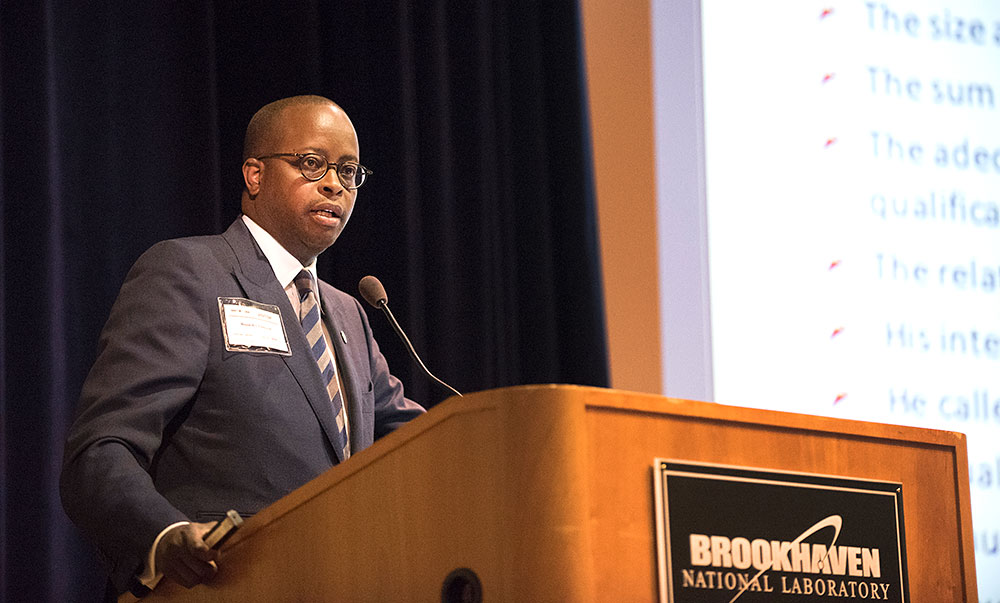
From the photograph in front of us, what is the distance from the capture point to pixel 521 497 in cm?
123

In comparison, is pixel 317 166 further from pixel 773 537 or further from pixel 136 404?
pixel 773 537

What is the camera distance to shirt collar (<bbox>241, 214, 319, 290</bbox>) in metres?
2.22

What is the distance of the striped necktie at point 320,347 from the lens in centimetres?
210

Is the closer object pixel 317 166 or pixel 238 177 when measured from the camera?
pixel 317 166

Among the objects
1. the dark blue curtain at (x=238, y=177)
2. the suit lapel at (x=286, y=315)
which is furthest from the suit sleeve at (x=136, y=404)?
the dark blue curtain at (x=238, y=177)

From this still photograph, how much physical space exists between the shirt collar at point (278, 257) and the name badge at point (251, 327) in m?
0.17

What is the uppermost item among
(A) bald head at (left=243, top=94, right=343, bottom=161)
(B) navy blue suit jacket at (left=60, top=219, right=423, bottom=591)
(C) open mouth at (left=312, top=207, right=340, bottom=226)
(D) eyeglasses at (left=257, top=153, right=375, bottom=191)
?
(A) bald head at (left=243, top=94, right=343, bottom=161)

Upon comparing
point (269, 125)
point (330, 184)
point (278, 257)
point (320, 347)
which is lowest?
point (320, 347)

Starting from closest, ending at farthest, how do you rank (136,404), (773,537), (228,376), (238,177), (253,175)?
(773,537) < (136,404) < (228,376) < (253,175) < (238,177)

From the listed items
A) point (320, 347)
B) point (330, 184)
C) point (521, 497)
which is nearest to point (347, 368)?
point (320, 347)

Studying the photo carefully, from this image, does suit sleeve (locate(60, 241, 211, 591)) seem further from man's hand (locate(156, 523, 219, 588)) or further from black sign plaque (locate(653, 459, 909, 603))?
black sign plaque (locate(653, 459, 909, 603))

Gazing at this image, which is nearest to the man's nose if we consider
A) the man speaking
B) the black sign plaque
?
the man speaking

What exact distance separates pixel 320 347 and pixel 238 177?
1.24 m

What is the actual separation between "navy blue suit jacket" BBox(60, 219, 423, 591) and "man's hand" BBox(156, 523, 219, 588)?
9cm
